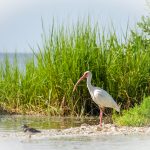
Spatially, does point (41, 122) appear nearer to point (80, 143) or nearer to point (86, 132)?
point (86, 132)

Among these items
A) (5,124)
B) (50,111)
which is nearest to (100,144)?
(5,124)

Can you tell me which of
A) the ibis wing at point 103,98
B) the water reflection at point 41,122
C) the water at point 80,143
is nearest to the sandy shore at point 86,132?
the water at point 80,143

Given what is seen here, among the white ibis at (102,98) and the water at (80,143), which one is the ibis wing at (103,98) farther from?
the water at (80,143)

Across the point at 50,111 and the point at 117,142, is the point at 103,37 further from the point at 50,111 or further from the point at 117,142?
the point at 117,142

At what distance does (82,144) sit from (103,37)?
20.5 ft

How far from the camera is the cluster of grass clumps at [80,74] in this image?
16.6 metres

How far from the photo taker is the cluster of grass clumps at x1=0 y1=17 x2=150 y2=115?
1659 cm

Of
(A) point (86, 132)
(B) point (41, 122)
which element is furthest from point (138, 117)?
(B) point (41, 122)

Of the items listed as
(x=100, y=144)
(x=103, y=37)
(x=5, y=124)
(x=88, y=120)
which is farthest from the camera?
(x=103, y=37)

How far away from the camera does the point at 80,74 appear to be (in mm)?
16781

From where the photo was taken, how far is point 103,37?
17.0 meters

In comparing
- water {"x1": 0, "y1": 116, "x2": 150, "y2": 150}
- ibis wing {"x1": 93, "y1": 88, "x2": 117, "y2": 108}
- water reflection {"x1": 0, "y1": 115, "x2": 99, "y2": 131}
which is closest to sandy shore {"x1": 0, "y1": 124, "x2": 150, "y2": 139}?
water {"x1": 0, "y1": 116, "x2": 150, "y2": 150}

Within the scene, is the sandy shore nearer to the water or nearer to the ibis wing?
the water

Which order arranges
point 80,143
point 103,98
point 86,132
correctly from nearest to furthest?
point 80,143, point 86,132, point 103,98
